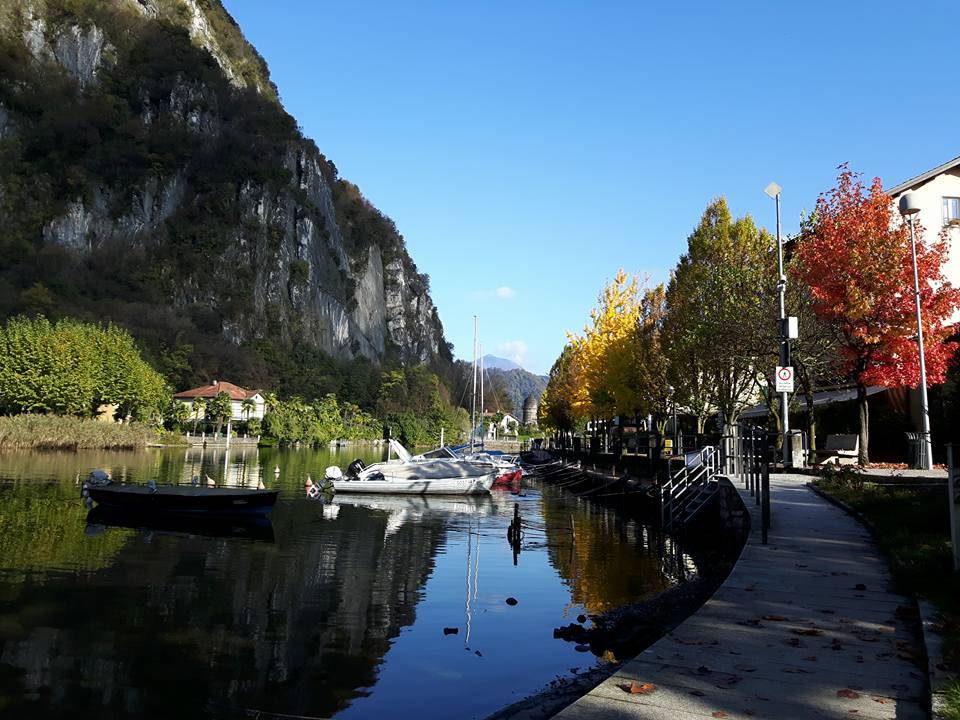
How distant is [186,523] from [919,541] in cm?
2436

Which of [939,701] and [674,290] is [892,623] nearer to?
[939,701]

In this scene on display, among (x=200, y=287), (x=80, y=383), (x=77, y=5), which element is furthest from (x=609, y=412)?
(x=77, y=5)

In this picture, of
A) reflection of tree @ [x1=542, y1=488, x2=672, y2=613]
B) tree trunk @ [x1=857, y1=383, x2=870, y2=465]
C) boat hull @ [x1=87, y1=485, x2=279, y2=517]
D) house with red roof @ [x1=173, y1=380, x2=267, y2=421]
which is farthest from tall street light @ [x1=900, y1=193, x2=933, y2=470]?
house with red roof @ [x1=173, y1=380, x2=267, y2=421]

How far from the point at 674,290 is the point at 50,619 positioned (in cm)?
3975

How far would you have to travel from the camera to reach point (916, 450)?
Result: 28016mm

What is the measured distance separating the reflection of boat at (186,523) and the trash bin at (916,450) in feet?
73.4

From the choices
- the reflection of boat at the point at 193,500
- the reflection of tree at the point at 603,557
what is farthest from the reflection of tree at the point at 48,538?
the reflection of tree at the point at 603,557

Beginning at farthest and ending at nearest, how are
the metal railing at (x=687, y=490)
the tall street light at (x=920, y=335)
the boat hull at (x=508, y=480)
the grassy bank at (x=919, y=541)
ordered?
the boat hull at (x=508, y=480)
the metal railing at (x=687, y=490)
the tall street light at (x=920, y=335)
the grassy bank at (x=919, y=541)

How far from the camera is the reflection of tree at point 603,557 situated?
18703 millimetres

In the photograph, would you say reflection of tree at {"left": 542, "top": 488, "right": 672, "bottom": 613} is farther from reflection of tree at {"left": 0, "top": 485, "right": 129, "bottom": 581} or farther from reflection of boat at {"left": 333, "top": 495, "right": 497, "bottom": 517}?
reflection of tree at {"left": 0, "top": 485, "right": 129, "bottom": 581}

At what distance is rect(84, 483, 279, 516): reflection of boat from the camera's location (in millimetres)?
29188

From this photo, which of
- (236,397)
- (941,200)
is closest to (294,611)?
(941,200)

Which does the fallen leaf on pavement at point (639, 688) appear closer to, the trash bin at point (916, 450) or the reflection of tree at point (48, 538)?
the reflection of tree at point (48, 538)

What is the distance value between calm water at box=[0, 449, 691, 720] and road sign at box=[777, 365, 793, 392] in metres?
6.60
